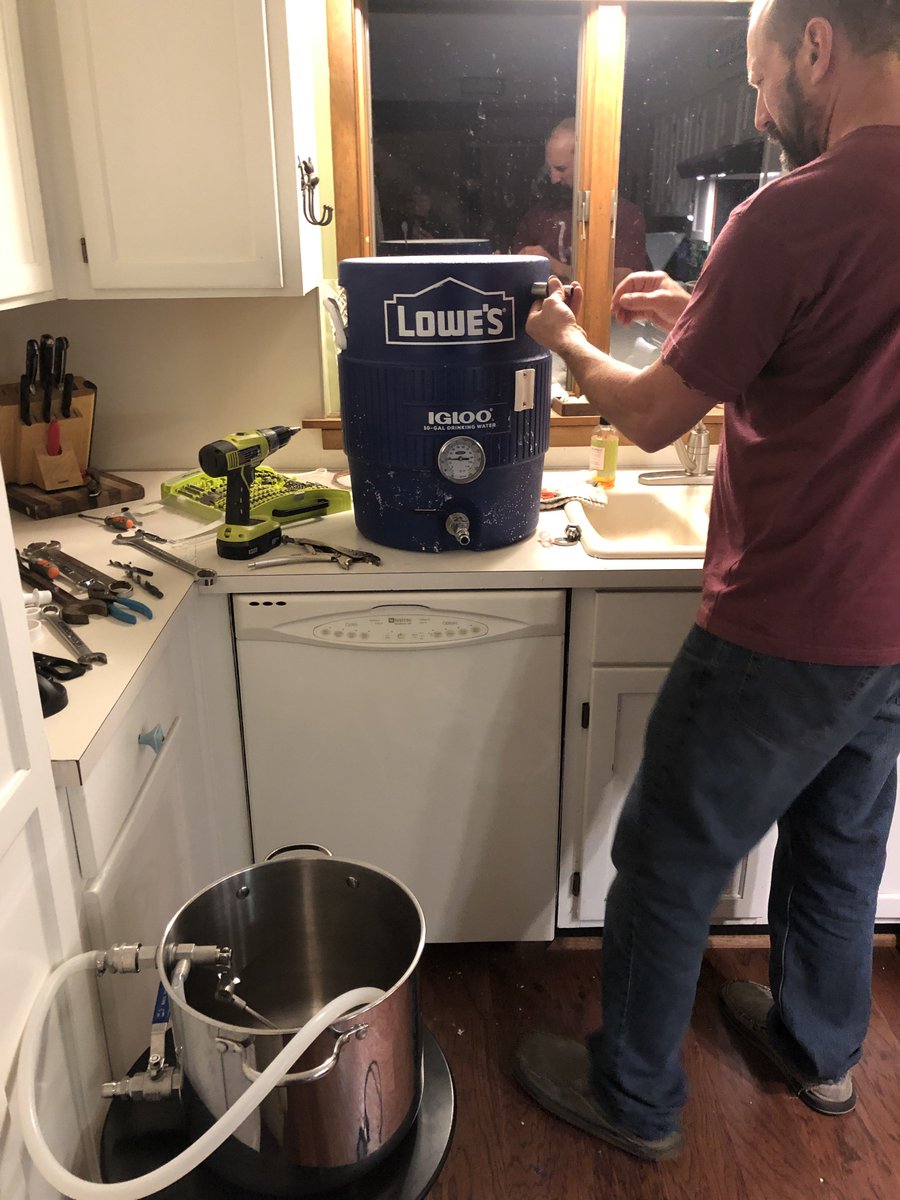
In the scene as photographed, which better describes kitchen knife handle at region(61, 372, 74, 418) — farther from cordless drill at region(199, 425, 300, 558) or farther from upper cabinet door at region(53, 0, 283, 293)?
cordless drill at region(199, 425, 300, 558)

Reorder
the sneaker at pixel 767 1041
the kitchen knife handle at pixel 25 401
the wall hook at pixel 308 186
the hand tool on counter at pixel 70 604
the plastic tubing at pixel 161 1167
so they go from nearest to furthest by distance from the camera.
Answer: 1. the plastic tubing at pixel 161 1167
2. the hand tool on counter at pixel 70 604
3. the sneaker at pixel 767 1041
4. the wall hook at pixel 308 186
5. the kitchen knife handle at pixel 25 401

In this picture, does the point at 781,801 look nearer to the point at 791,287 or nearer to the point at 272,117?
the point at 791,287

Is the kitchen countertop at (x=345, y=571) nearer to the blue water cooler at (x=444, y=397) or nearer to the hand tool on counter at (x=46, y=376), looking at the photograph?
the blue water cooler at (x=444, y=397)

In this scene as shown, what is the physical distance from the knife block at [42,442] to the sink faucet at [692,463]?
3.81 ft

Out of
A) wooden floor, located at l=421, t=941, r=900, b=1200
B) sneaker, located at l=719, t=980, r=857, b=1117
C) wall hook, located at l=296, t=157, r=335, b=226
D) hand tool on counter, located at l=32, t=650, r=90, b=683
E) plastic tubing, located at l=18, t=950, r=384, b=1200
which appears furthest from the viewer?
wall hook, located at l=296, t=157, r=335, b=226

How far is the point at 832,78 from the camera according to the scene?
1075mm

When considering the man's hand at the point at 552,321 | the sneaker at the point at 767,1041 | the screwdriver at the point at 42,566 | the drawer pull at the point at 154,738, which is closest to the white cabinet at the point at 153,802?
the drawer pull at the point at 154,738

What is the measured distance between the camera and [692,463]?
2.01m

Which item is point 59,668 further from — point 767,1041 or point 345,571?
point 767,1041

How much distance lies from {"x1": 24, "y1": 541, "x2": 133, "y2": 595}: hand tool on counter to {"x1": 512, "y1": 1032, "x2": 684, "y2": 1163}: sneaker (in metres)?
1.04

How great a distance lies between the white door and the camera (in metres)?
0.81

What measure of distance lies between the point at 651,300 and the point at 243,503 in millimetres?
757

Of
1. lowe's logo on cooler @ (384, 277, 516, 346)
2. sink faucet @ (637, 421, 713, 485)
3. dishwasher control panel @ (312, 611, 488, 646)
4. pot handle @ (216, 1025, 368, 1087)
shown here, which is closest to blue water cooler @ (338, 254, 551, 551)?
lowe's logo on cooler @ (384, 277, 516, 346)

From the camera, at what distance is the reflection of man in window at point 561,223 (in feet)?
6.81
